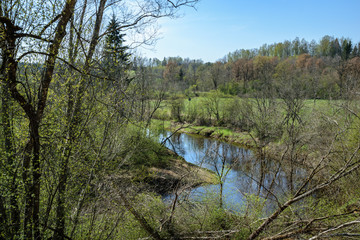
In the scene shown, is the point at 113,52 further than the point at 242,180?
No

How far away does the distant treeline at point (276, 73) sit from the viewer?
25.5 meters

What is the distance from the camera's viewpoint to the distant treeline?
25.5 meters

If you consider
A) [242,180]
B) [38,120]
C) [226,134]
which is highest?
[38,120]

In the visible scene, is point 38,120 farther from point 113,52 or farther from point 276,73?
point 276,73

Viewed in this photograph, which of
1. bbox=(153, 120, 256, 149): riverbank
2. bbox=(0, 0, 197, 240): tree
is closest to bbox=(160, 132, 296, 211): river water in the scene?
bbox=(0, 0, 197, 240): tree

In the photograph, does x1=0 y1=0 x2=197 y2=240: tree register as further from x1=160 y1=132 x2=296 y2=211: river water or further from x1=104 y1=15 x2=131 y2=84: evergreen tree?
x1=160 y1=132 x2=296 y2=211: river water

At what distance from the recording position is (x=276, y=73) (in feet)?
121

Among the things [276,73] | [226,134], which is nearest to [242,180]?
[226,134]

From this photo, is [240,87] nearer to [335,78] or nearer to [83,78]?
[335,78]

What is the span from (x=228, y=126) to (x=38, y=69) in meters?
27.5

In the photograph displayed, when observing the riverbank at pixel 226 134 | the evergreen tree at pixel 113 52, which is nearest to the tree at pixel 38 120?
the evergreen tree at pixel 113 52

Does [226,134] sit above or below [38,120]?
below

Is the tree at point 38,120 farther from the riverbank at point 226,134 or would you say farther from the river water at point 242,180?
the riverbank at point 226,134

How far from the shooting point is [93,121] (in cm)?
571
